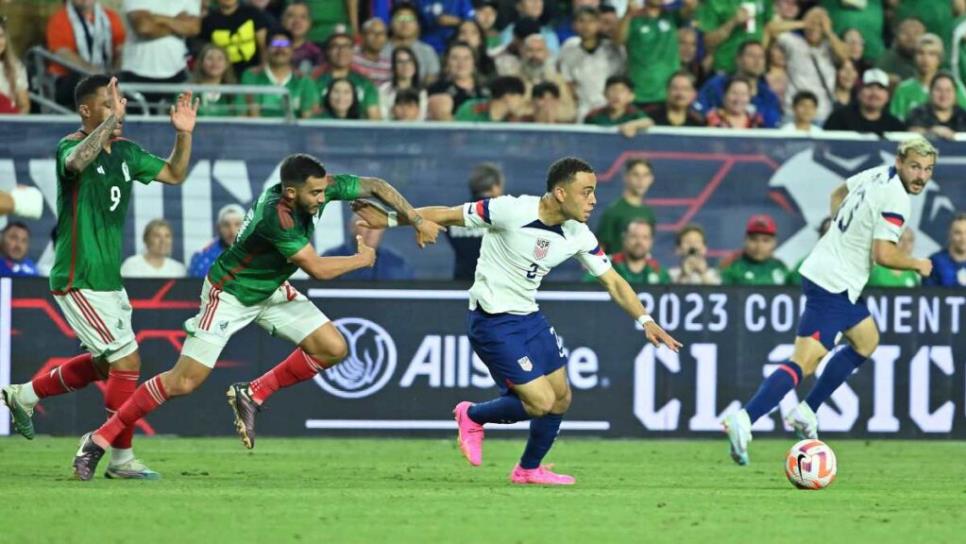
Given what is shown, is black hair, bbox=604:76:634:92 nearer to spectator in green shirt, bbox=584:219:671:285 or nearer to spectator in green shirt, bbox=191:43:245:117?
spectator in green shirt, bbox=584:219:671:285

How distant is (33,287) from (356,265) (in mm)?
5495

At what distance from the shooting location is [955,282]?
16.6 metres

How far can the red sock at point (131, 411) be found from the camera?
11031 mm

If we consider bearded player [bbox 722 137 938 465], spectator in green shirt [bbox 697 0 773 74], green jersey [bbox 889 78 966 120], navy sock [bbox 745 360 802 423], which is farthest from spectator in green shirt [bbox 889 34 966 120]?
navy sock [bbox 745 360 802 423]

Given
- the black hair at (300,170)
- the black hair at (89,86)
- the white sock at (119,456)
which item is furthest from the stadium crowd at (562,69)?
the black hair at (300,170)

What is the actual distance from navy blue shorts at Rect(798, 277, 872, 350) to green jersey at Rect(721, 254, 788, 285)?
310 cm

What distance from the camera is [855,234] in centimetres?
1329

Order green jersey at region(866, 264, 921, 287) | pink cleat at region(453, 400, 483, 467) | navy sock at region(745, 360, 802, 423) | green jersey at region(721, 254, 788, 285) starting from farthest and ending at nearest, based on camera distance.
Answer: green jersey at region(866, 264, 921, 287) < green jersey at region(721, 254, 788, 285) < navy sock at region(745, 360, 802, 423) < pink cleat at region(453, 400, 483, 467)

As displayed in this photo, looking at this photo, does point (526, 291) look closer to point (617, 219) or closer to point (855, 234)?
point (855, 234)

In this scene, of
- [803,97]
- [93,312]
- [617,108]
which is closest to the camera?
[93,312]

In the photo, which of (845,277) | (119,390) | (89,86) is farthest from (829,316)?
(89,86)

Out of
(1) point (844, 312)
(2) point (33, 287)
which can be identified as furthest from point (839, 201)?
(2) point (33, 287)

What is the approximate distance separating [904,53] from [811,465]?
9943mm

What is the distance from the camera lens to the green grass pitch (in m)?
8.38
